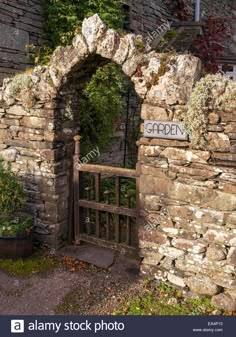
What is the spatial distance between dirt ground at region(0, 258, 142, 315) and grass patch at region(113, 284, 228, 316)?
130 millimetres

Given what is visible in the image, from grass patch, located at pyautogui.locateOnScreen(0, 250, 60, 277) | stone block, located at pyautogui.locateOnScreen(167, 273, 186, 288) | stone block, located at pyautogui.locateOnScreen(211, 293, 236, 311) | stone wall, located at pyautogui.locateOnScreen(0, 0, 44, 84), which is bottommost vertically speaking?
grass patch, located at pyautogui.locateOnScreen(0, 250, 60, 277)

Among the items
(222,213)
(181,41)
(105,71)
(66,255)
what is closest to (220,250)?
(222,213)

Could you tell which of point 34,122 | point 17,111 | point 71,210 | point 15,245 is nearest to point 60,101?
point 34,122

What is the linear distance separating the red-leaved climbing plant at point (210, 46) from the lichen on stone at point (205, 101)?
5214 mm

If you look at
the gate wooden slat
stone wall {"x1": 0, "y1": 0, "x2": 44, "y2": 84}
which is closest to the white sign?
the gate wooden slat

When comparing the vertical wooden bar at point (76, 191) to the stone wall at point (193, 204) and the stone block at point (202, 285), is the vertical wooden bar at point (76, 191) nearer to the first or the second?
the stone wall at point (193, 204)

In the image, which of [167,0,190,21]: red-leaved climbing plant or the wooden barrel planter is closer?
the wooden barrel planter

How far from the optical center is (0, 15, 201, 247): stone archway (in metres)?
3.48

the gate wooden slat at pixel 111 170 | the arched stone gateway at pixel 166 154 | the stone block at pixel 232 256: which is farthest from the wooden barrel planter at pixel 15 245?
the stone block at pixel 232 256

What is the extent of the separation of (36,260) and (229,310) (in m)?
2.35

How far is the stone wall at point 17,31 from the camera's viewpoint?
5.32 metres

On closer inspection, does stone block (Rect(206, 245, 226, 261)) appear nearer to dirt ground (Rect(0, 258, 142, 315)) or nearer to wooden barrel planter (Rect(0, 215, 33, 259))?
dirt ground (Rect(0, 258, 142, 315))

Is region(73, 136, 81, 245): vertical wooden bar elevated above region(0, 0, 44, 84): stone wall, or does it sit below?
below

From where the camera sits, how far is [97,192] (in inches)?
170
